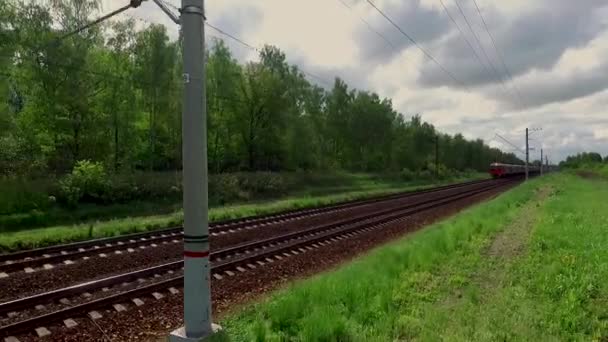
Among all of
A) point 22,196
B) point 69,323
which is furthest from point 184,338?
point 22,196

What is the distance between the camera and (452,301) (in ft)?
24.5

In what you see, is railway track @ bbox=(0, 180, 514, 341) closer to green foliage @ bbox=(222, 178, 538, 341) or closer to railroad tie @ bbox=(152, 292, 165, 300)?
railroad tie @ bbox=(152, 292, 165, 300)

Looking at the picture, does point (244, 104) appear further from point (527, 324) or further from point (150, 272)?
point (527, 324)

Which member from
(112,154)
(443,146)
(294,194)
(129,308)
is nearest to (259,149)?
(294,194)

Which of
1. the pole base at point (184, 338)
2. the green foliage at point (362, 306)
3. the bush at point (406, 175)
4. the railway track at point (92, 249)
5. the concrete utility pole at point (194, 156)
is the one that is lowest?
the railway track at point (92, 249)

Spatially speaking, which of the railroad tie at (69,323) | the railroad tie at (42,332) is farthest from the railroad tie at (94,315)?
the railroad tie at (42,332)

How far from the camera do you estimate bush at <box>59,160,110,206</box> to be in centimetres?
2480

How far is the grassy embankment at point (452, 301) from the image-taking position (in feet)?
19.3

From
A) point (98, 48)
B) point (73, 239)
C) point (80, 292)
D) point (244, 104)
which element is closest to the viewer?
point (80, 292)

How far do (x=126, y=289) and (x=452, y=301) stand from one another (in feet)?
22.0

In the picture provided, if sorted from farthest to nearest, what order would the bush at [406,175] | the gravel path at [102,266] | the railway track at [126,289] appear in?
the bush at [406,175] < the gravel path at [102,266] < the railway track at [126,289]

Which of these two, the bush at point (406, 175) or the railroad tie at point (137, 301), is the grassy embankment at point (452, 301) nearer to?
the railroad tie at point (137, 301)

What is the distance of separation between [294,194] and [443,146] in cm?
8583

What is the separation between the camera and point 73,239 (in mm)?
16906
